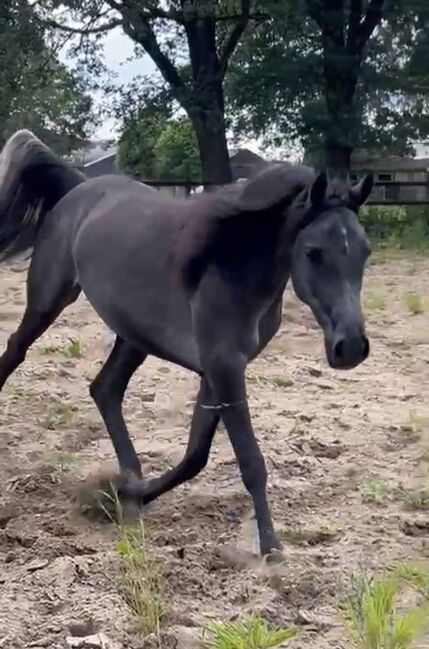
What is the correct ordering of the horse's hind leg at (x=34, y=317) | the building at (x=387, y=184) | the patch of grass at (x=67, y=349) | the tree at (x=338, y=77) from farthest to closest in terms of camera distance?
the building at (x=387, y=184) < the tree at (x=338, y=77) < the patch of grass at (x=67, y=349) < the horse's hind leg at (x=34, y=317)

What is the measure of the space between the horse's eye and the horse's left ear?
24cm

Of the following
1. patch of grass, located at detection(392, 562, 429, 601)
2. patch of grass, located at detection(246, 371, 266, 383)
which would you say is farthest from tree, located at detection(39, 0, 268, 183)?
patch of grass, located at detection(392, 562, 429, 601)

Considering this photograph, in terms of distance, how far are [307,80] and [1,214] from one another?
17.7m

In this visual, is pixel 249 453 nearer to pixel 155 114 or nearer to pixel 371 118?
pixel 371 118

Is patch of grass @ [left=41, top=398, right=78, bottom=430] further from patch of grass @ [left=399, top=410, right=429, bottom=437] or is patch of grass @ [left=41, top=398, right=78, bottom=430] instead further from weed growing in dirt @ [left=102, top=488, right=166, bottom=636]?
weed growing in dirt @ [left=102, top=488, right=166, bottom=636]

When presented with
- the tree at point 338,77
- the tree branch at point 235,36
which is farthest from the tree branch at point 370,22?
the tree branch at point 235,36

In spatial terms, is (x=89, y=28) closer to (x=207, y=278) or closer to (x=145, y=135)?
(x=145, y=135)

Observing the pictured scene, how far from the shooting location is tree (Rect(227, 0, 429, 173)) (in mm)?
21703

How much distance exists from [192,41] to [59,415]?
18462mm

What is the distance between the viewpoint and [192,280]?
3896 millimetres

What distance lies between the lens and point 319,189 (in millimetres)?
3479

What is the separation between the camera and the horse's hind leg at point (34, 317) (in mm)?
4805

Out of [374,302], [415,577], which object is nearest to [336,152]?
[374,302]

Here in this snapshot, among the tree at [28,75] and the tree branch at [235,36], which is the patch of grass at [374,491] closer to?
the tree at [28,75]
